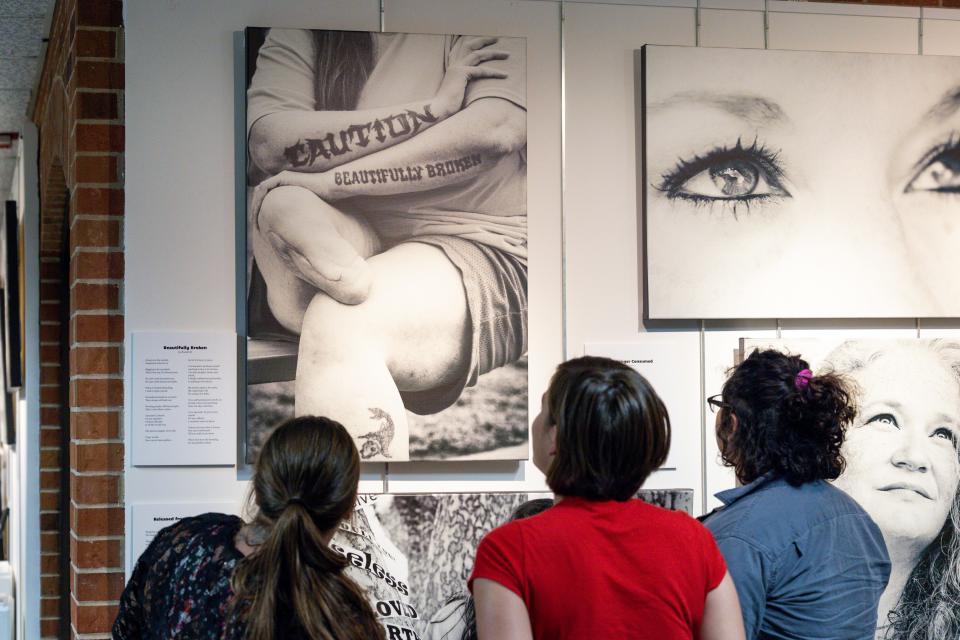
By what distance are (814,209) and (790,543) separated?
1549 mm

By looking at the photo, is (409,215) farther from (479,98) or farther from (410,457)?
(410,457)

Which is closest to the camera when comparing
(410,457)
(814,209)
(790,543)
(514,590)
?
Result: (514,590)

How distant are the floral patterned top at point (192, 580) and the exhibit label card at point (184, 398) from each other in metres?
1.14

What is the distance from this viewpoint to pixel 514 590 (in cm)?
157

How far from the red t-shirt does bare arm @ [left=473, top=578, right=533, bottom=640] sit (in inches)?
0.5

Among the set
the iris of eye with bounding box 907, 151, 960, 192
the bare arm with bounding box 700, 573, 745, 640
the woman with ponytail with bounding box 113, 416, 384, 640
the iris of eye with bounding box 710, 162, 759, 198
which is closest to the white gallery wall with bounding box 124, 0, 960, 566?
the iris of eye with bounding box 710, 162, 759, 198

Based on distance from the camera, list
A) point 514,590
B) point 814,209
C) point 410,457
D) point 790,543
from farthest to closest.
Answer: point 814,209
point 410,457
point 790,543
point 514,590

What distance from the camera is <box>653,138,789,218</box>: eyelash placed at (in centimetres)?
315

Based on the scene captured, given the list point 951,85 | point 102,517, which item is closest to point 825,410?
point 951,85

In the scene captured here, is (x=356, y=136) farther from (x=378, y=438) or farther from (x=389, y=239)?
(x=378, y=438)

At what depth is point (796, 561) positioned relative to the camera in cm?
194

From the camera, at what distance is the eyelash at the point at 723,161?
10.3 ft

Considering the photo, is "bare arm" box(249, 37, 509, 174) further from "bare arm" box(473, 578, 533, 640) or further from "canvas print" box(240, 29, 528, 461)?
"bare arm" box(473, 578, 533, 640)

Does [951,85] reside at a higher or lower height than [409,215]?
higher
